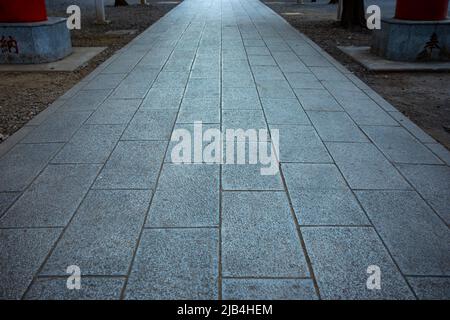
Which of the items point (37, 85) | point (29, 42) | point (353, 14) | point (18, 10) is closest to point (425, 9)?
point (353, 14)

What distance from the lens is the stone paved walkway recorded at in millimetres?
2674

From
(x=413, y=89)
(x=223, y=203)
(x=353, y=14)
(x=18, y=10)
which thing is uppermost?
(x=353, y=14)

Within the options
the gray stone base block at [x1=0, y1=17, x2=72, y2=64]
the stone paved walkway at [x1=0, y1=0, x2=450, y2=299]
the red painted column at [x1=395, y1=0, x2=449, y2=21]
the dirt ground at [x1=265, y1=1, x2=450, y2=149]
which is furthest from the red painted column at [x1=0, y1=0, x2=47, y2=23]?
the red painted column at [x1=395, y1=0, x2=449, y2=21]

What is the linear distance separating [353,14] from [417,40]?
5534 mm

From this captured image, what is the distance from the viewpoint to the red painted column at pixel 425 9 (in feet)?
28.1

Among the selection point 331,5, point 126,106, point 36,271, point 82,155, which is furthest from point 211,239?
point 331,5

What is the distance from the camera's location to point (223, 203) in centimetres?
355

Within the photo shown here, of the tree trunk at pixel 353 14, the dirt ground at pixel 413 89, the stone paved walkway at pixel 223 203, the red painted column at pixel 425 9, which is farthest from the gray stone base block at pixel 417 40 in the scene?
the tree trunk at pixel 353 14

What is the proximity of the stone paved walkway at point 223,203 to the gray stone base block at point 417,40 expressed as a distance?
8.96 ft

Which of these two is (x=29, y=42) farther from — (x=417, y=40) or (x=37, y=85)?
(x=417, y=40)

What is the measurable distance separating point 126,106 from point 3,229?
10.4 ft

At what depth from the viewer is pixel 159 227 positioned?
10.5 feet
